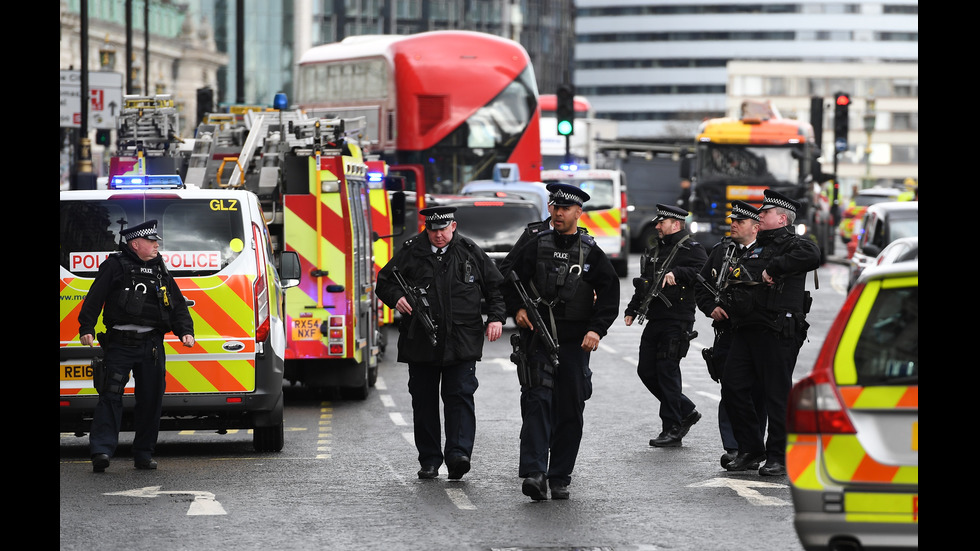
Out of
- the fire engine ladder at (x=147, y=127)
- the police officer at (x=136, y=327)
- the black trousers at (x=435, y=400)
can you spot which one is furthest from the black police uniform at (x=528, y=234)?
the fire engine ladder at (x=147, y=127)

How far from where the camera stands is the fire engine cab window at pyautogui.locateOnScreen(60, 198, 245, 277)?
12.1 meters

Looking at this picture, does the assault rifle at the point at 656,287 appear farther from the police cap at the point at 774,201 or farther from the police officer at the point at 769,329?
the police cap at the point at 774,201

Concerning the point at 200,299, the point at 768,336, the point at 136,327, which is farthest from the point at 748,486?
the point at 136,327

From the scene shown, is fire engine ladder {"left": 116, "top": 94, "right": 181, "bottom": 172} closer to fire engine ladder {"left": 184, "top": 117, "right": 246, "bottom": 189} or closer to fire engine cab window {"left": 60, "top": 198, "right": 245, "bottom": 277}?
fire engine ladder {"left": 184, "top": 117, "right": 246, "bottom": 189}

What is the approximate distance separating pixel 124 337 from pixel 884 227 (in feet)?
46.8

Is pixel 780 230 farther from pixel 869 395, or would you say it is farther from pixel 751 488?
pixel 869 395

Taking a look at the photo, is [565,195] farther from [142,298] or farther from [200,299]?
[200,299]

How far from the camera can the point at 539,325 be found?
1002cm

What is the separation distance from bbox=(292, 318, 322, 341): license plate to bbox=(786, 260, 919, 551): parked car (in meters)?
8.95

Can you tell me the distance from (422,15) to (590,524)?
352ft

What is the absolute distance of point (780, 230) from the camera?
11.0 meters
